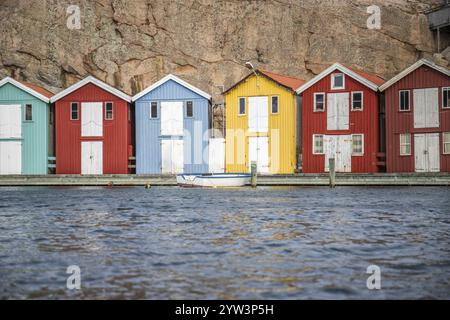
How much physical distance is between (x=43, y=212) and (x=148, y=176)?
62.1 ft

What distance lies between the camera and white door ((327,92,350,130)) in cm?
4872

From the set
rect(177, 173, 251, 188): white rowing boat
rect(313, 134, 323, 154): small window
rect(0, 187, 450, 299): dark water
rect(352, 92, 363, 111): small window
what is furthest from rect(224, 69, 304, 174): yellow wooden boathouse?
rect(0, 187, 450, 299): dark water

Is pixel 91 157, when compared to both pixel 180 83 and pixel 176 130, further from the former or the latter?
pixel 180 83

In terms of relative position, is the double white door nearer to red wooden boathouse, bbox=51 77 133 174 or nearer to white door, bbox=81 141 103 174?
red wooden boathouse, bbox=51 77 133 174

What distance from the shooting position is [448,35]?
7275 centimetres

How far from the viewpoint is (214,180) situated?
151 feet

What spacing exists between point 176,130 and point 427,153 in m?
17.3

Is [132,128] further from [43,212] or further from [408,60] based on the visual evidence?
[408,60]

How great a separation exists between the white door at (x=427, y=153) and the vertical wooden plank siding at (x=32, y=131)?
1018 inches

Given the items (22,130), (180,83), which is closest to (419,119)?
(180,83)

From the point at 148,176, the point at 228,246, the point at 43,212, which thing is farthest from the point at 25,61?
the point at 228,246

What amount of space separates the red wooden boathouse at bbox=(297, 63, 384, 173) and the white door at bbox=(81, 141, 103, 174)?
47.6ft

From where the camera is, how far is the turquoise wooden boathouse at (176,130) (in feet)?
169
